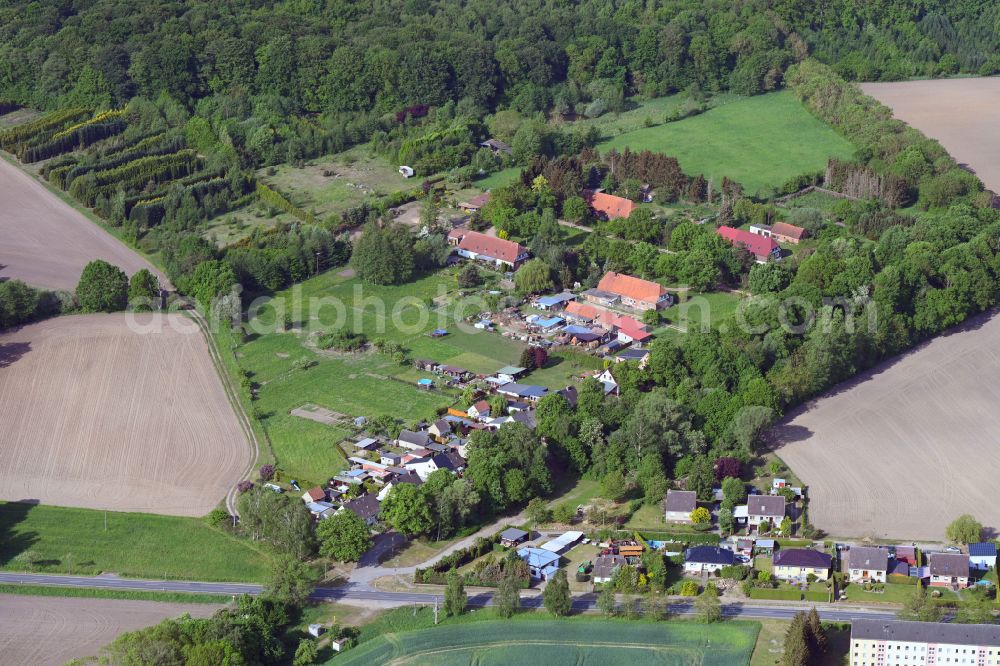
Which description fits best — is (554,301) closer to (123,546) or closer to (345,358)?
(345,358)

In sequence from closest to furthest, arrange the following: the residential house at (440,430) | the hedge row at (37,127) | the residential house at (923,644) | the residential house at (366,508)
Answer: the residential house at (923,644), the residential house at (366,508), the residential house at (440,430), the hedge row at (37,127)

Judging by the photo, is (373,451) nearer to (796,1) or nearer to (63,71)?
(63,71)

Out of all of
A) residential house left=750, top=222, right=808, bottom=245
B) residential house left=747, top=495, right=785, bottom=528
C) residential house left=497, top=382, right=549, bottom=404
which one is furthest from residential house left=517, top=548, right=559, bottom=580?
residential house left=750, top=222, right=808, bottom=245

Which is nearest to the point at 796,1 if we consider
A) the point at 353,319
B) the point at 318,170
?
the point at 318,170

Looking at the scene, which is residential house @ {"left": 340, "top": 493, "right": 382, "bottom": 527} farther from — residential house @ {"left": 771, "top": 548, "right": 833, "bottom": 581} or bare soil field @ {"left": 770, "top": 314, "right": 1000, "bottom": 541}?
bare soil field @ {"left": 770, "top": 314, "right": 1000, "bottom": 541}

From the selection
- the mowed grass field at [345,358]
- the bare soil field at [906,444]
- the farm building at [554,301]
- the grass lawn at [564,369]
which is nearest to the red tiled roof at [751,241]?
the farm building at [554,301]

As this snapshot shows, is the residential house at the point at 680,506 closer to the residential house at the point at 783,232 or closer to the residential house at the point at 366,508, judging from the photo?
the residential house at the point at 366,508
